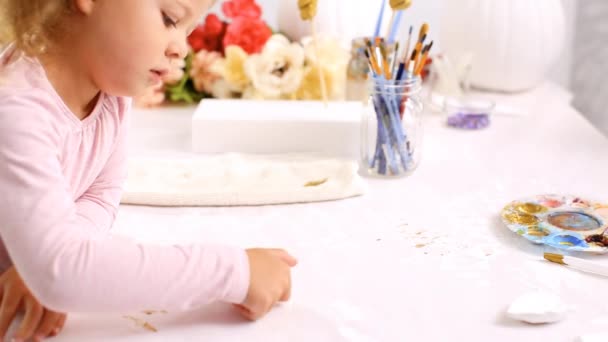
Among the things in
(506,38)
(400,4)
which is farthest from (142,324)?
(506,38)

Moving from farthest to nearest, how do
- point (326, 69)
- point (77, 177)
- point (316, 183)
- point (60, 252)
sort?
1. point (326, 69)
2. point (316, 183)
3. point (77, 177)
4. point (60, 252)

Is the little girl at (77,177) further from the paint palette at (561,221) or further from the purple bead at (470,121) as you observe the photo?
the purple bead at (470,121)

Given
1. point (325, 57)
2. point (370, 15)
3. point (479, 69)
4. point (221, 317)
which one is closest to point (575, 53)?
point (479, 69)

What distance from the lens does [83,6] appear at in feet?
1.98

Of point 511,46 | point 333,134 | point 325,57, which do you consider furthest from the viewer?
point 511,46

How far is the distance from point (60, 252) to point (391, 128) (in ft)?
1.68

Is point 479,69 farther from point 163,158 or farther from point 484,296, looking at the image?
point 484,296

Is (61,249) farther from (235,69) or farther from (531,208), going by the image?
(235,69)

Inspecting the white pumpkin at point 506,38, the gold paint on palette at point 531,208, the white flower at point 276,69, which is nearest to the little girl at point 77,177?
the gold paint on palette at point 531,208

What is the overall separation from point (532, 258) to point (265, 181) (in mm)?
352

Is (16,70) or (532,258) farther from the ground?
(16,70)

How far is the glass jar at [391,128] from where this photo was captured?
0.96 meters

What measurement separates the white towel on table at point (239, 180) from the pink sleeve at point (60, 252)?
0.29 meters

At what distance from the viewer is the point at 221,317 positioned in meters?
0.64
